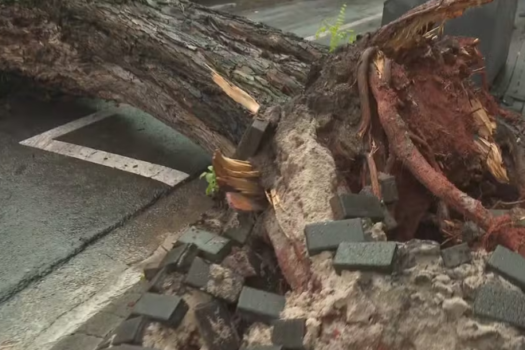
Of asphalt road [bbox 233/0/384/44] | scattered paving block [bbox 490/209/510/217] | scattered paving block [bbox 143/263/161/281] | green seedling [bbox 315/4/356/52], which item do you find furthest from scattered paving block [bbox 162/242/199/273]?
asphalt road [bbox 233/0/384/44]

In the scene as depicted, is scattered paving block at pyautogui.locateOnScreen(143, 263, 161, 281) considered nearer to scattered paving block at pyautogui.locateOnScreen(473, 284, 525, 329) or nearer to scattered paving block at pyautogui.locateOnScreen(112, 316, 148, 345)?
scattered paving block at pyautogui.locateOnScreen(112, 316, 148, 345)

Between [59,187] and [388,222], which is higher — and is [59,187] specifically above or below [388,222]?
below

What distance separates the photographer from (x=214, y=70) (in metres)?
3.71

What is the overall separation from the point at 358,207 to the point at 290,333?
22.5 inches

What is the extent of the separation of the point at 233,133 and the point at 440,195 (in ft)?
5.67

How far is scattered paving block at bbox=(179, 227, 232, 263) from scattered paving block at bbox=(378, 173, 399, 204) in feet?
2.63

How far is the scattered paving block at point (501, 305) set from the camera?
184 cm

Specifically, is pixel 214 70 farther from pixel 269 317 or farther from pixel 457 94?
pixel 269 317

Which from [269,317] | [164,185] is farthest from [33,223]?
[269,317]

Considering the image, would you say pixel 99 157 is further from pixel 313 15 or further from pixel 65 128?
pixel 313 15

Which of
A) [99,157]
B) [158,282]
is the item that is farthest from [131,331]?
[99,157]

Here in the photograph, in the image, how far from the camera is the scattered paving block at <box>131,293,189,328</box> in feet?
7.86

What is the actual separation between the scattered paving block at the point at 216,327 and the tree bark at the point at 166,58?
1.35 metres

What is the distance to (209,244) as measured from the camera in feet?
9.14
